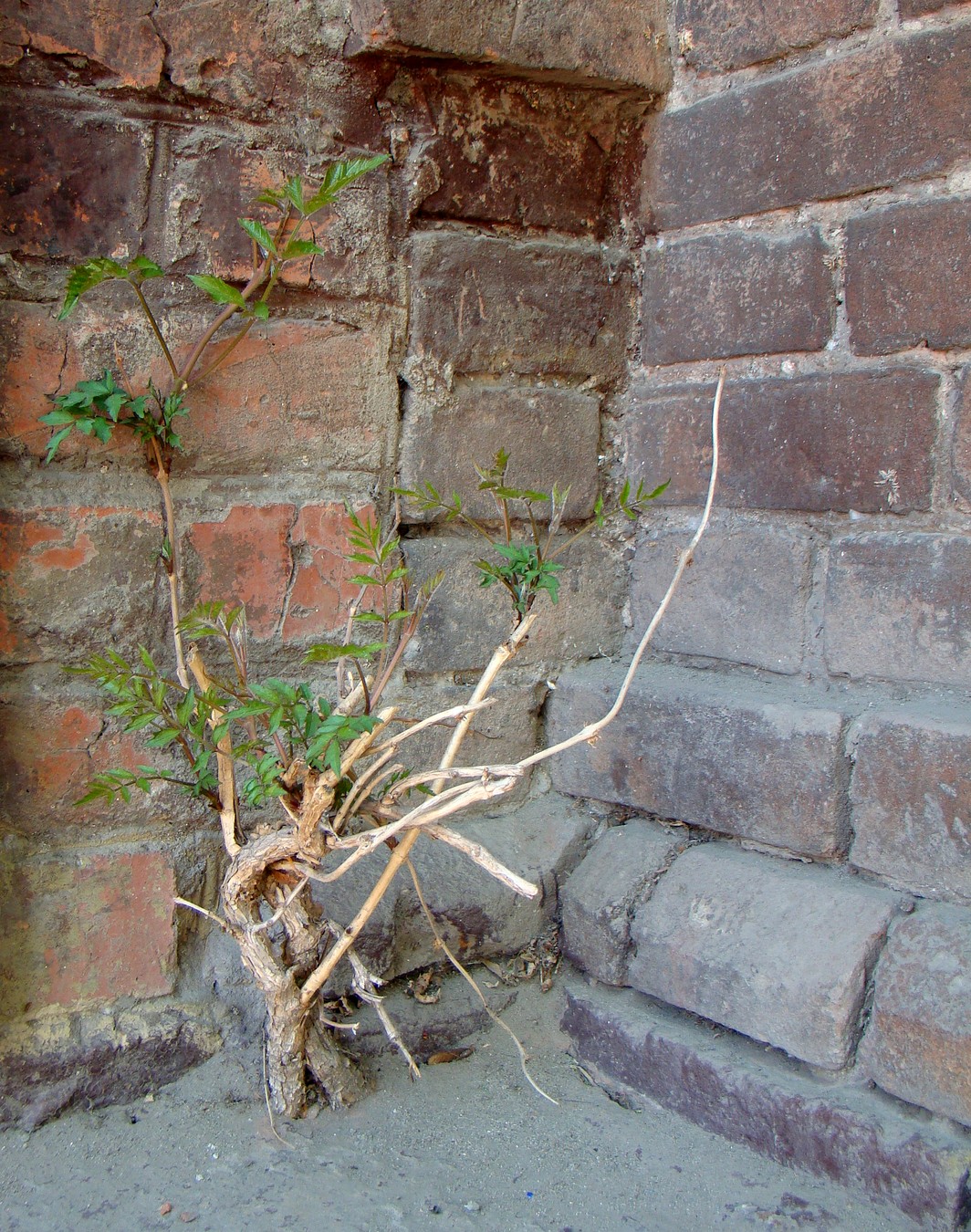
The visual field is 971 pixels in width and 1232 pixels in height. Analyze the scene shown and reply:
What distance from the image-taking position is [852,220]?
1.51 metres

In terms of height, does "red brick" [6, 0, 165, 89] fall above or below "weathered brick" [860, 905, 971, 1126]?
above

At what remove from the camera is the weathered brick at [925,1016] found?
125cm

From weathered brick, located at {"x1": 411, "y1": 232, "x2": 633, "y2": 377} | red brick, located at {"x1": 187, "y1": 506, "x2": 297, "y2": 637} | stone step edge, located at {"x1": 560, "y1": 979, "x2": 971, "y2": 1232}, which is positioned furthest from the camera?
weathered brick, located at {"x1": 411, "y1": 232, "x2": 633, "y2": 377}

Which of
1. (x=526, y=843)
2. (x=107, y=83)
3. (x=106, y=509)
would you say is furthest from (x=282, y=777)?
(x=107, y=83)

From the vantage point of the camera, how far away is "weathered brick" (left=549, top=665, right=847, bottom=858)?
1487 mm

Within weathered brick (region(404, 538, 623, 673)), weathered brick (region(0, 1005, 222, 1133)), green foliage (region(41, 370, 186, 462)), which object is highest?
green foliage (region(41, 370, 186, 462))

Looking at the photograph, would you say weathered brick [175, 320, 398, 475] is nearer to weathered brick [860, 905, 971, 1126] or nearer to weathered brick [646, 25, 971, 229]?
weathered brick [646, 25, 971, 229]

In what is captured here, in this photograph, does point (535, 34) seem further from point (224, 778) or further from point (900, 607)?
point (224, 778)

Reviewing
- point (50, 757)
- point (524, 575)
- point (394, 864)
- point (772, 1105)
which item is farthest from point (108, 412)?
point (772, 1105)

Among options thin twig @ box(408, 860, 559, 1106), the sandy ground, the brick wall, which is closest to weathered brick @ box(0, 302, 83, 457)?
the brick wall

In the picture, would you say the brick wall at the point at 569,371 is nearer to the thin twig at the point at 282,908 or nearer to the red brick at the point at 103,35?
the red brick at the point at 103,35

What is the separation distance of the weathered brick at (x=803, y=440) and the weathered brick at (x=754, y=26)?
0.48 meters

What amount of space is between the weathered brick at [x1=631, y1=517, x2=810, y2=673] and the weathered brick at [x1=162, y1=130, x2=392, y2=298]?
0.65 metres

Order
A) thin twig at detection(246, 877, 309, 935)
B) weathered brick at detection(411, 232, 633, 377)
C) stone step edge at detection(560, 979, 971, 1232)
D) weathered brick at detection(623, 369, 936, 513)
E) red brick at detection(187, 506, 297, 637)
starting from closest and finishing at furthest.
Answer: stone step edge at detection(560, 979, 971, 1232) → thin twig at detection(246, 877, 309, 935) → weathered brick at detection(623, 369, 936, 513) → red brick at detection(187, 506, 297, 637) → weathered brick at detection(411, 232, 633, 377)
